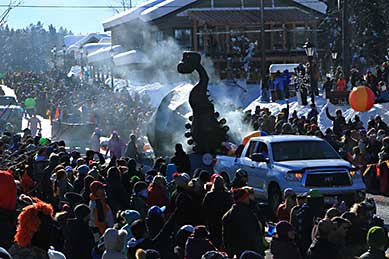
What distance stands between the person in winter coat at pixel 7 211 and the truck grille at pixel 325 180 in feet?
29.1

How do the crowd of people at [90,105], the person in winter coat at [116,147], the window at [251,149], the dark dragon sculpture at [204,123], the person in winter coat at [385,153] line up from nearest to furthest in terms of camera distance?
1. the window at [251,149]
2. the person in winter coat at [385,153]
3. the dark dragon sculpture at [204,123]
4. the person in winter coat at [116,147]
5. the crowd of people at [90,105]

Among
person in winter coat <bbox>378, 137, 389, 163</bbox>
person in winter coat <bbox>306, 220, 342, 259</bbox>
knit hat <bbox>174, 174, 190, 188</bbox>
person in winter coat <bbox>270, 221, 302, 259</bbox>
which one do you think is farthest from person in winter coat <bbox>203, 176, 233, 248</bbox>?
person in winter coat <bbox>378, 137, 389, 163</bbox>

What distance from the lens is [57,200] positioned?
1461 centimetres

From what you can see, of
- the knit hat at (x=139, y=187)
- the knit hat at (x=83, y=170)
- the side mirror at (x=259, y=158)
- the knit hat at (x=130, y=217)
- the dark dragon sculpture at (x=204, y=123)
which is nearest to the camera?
the knit hat at (x=130, y=217)

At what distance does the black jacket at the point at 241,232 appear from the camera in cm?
1077

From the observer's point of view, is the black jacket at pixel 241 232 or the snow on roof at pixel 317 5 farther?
the snow on roof at pixel 317 5

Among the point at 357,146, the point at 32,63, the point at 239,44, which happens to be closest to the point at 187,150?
the point at 357,146

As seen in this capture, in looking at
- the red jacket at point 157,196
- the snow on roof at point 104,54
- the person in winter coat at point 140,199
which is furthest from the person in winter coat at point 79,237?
the snow on roof at point 104,54

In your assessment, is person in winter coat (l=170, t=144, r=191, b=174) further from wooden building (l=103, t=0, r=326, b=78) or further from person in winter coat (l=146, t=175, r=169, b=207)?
wooden building (l=103, t=0, r=326, b=78)

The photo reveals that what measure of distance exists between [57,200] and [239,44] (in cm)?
3896

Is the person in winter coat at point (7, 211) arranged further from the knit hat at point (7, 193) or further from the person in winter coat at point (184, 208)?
the person in winter coat at point (184, 208)

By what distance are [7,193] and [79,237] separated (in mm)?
1258

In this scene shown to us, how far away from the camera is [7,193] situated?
929cm

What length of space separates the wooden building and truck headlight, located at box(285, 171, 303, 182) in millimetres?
35064
